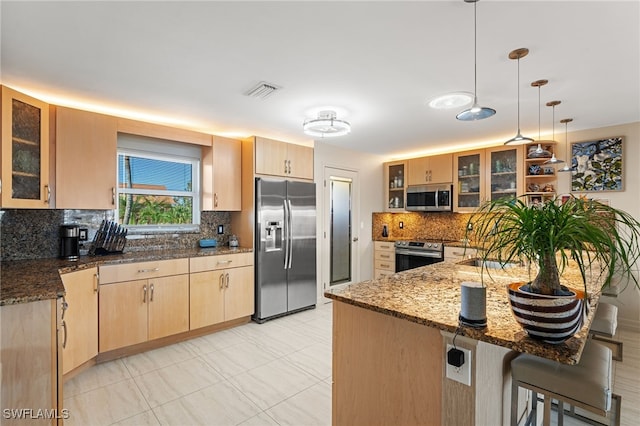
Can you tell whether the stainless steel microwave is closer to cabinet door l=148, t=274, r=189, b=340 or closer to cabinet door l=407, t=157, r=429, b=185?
cabinet door l=407, t=157, r=429, b=185

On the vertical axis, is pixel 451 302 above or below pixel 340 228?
below

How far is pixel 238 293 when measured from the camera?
3.81 meters

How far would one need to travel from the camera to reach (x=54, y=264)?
266 centimetres

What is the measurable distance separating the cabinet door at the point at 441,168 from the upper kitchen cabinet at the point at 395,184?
1.65ft

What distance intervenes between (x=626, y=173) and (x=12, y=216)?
21.3 ft

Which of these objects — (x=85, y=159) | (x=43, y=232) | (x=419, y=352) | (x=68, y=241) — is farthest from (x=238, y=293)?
(x=419, y=352)

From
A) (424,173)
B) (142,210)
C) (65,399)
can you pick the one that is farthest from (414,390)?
(424,173)

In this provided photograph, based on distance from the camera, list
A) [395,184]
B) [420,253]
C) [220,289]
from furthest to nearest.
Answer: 1. [395,184]
2. [420,253]
3. [220,289]

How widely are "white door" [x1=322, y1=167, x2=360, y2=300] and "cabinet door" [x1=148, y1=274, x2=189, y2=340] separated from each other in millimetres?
2194

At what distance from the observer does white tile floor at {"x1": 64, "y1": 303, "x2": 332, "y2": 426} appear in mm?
2174

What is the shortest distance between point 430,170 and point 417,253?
4.65ft

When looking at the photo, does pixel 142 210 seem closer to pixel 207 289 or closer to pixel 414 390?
pixel 207 289

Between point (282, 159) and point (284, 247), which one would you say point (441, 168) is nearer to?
point (282, 159)

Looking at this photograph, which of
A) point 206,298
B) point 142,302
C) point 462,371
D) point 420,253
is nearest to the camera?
point 462,371
